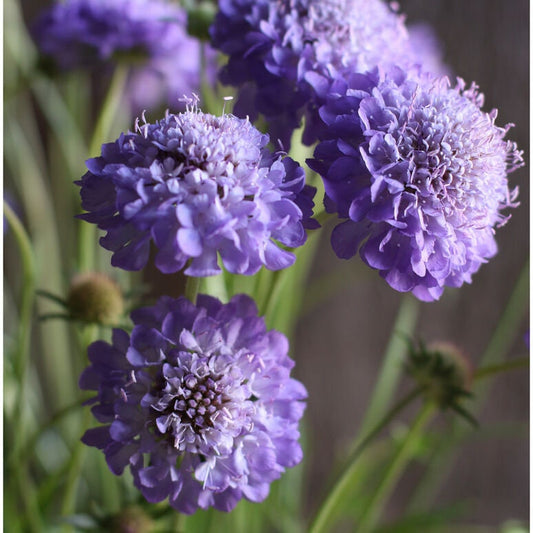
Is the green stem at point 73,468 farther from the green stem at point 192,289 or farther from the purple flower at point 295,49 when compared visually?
the purple flower at point 295,49

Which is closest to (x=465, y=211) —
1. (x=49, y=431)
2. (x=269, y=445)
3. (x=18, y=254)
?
(x=269, y=445)

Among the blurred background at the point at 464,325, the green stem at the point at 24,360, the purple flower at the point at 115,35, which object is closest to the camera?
the green stem at the point at 24,360

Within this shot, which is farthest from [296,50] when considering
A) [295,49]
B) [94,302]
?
[94,302]

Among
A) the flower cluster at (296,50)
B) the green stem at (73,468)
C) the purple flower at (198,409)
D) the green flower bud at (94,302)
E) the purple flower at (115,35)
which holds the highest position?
the purple flower at (115,35)

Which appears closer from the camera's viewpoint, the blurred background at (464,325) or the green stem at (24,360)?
the green stem at (24,360)

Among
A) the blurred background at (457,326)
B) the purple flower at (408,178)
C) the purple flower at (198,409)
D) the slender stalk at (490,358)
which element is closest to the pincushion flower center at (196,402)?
the purple flower at (198,409)

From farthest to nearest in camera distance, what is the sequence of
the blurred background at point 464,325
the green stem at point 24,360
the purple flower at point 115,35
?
the blurred background at point 464,325, the purple flower at point 115,35, the green stem at point 24,360
